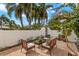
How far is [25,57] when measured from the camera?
3271mm

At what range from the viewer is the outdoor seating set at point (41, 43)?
127 inches

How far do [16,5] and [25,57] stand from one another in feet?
2.06

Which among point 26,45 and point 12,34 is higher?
point 12,34

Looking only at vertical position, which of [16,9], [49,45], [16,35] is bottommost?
[49,45]

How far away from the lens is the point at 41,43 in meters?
3.25

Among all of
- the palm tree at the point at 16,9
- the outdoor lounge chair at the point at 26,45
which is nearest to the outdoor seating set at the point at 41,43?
the outdoor lounge chair at the point at 26,45

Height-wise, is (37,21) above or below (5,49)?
above

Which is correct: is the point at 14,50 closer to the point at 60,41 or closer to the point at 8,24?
the point at 8,24

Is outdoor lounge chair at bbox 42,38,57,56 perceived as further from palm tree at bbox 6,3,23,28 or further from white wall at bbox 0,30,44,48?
palm tree at bbox 6,3,23,28

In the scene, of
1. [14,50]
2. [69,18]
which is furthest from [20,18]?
[69,18]

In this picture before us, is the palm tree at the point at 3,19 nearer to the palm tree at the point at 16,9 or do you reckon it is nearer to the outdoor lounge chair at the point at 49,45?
the palm tree at the point at 16,9

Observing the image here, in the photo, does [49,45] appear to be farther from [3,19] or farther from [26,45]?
[3,19]

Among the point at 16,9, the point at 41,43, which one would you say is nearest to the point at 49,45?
the point at 41,43

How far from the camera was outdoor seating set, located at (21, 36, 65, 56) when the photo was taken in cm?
324
